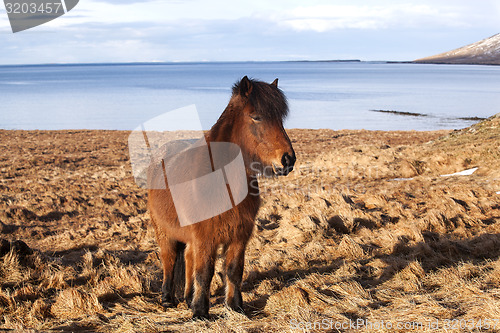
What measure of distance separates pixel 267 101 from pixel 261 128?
0.77 ft

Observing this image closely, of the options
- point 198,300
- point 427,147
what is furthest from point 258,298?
point 427,147

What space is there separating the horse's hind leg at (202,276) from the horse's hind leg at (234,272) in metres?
0.19

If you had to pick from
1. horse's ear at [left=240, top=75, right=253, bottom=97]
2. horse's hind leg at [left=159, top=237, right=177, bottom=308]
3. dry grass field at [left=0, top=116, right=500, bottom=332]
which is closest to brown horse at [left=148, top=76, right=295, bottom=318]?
horse's ear at [left=240, top=75, right=253, bottom=97]

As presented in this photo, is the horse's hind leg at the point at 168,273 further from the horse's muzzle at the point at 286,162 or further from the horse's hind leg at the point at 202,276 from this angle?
the horse's muzzle at the point at 286,162

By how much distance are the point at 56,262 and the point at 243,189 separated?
3429 mm

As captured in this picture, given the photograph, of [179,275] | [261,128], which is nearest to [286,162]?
[261,128]

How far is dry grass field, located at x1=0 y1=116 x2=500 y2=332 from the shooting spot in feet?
12.9

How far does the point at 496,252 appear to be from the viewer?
19.4 feet

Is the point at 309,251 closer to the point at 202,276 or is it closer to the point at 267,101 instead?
the point at 202,276

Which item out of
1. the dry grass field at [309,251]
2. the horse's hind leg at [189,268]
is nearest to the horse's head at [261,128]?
the horse's hind leg at [189,268]

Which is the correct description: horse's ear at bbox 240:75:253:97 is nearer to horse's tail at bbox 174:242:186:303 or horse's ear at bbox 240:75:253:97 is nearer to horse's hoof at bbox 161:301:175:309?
horse's tail at bbox 174:242:186:303

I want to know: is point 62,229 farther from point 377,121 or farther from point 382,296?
point 377,121

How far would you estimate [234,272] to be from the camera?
13.5 feet

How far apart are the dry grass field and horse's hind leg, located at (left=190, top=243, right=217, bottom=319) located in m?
0.14
